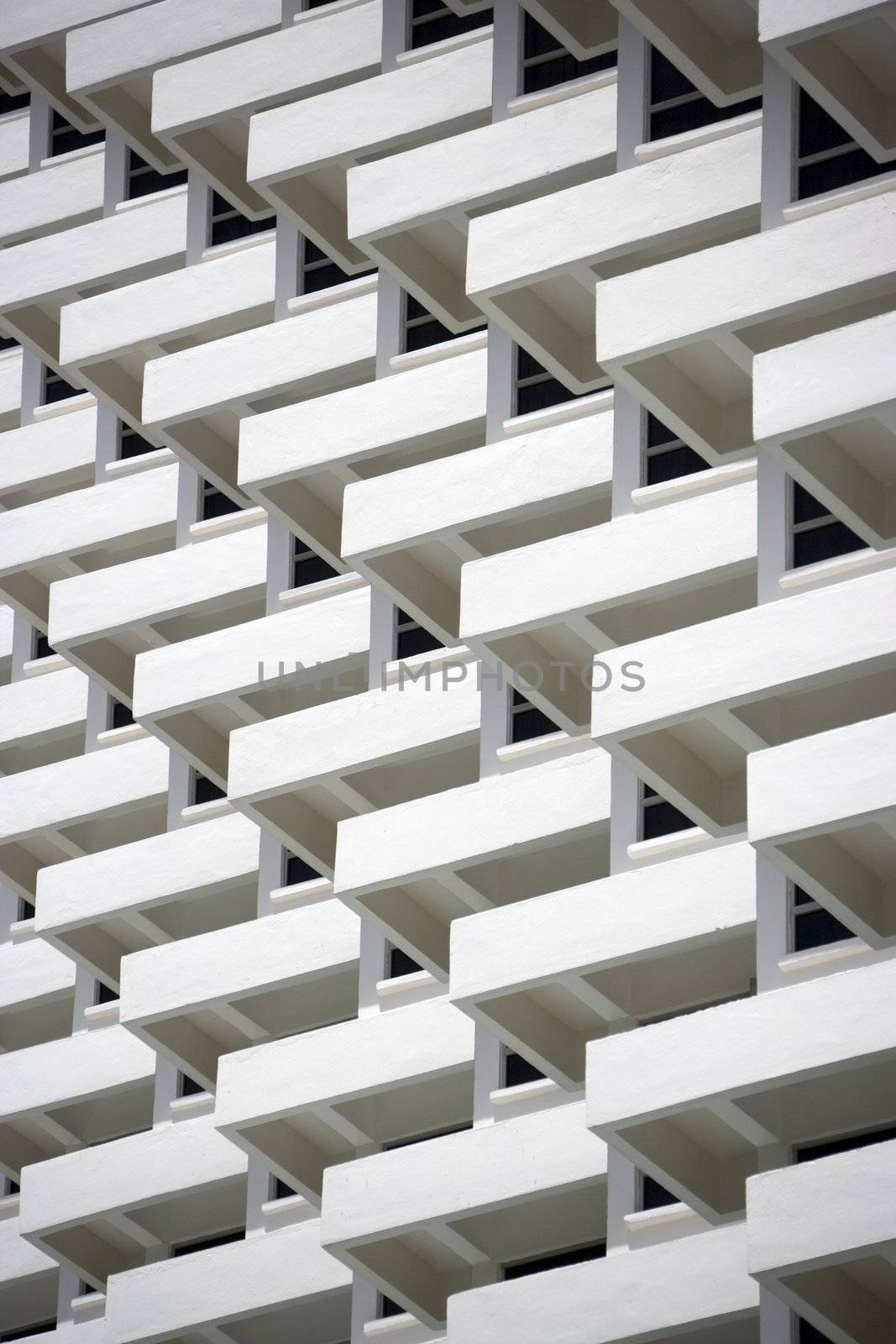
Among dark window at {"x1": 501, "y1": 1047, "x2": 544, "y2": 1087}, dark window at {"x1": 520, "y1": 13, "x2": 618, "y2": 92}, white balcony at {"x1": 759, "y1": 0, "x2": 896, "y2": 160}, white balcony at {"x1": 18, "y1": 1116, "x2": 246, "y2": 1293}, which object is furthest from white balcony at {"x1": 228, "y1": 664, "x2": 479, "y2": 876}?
white balcony at {"x1": 759, "y1": 0, "x2": 896, "y2": 160}

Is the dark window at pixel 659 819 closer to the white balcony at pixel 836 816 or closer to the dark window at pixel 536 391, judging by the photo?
the white balcony at pixel 836 816

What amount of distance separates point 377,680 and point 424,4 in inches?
294

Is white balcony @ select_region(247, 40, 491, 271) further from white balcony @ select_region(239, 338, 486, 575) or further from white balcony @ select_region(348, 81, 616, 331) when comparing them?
white balcony @ select_region(239, 338, 486, 575)

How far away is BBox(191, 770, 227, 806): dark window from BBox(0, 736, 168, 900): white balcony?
342 mm

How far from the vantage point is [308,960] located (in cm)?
3756

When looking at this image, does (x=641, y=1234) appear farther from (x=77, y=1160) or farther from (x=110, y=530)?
(x=110, y=530)

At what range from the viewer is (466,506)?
1399 inches

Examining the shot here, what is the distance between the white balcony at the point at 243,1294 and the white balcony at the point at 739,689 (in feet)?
23.0

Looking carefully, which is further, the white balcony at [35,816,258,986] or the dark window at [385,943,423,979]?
the white balcony at [35,816,258,986]

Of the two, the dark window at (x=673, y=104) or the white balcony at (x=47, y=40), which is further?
the white balcony at (x=47, y=40)

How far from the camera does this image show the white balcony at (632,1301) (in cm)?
3356

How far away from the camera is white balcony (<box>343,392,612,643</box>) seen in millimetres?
35281

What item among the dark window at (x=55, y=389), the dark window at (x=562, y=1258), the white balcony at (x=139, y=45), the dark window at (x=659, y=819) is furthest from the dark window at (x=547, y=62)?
the dark window at (x=562, y=1258)

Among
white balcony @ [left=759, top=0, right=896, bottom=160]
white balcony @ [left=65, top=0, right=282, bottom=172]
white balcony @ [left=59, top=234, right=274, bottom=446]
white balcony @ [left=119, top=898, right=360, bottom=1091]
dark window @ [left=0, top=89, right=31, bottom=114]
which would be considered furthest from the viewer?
dark window @ [left=0, top=89, right=31, bottom=114]
